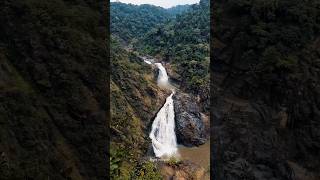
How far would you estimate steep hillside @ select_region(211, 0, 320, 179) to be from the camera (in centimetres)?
2531

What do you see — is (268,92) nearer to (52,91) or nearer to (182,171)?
(182,171)

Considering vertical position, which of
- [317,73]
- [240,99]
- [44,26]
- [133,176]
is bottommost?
[133,176]

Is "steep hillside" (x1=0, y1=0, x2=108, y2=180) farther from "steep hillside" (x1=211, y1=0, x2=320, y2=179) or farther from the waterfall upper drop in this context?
the waterfall upper drop

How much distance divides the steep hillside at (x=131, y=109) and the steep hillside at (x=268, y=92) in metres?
5.72

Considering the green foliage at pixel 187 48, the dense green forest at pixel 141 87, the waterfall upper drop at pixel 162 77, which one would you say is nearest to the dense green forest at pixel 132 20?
the green foliage at pixel 187 48

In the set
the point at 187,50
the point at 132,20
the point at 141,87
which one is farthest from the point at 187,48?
the point at 132,20

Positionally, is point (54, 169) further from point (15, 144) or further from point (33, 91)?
point (33, 91)

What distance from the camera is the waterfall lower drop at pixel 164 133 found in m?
35.1

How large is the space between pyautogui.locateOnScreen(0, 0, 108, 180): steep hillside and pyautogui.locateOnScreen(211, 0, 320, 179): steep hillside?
7.53 metres

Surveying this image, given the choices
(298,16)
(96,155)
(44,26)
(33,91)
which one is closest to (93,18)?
(44,26)

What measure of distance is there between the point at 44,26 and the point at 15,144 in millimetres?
7564

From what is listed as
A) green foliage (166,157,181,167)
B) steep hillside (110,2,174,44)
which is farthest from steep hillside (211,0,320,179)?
steep hillside (110,2,174,44)

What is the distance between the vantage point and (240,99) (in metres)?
27.6

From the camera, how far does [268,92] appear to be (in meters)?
26.9
